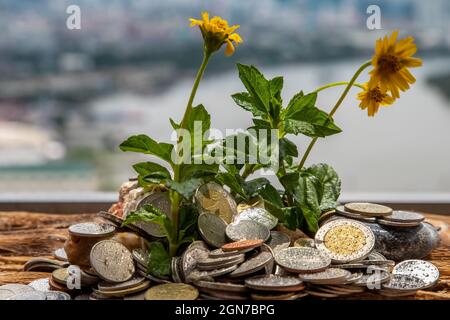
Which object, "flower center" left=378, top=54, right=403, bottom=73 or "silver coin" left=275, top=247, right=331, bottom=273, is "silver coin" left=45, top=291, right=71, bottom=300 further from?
"flower center" left=378, top=54, right=403, bottom=73

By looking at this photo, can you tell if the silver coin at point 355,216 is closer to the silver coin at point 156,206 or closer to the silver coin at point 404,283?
the silver coin at point 404,283

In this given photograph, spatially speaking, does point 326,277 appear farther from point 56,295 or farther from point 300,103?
point 56,295

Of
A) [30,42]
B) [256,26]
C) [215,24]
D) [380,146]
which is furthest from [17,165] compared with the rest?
[215,24]

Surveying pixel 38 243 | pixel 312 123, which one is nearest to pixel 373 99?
pixel 312 123

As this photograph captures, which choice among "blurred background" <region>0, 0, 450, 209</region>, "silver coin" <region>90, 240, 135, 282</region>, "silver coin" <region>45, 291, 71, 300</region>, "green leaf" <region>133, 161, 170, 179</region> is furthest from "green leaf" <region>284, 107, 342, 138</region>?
"blurred background" <region>0, 0, 450, 209</region>
